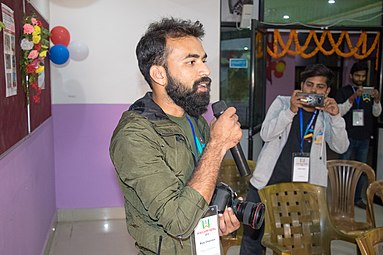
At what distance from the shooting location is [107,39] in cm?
411

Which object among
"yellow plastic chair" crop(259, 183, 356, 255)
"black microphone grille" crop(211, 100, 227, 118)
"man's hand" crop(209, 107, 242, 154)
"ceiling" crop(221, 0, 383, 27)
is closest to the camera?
"man's hand" crop(209, 107, 242, 154)

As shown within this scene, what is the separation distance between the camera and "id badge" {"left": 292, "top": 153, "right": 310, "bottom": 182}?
255 cm

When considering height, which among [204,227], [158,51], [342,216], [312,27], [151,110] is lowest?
[342,216]

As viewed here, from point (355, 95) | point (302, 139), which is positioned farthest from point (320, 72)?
point (355, 95)

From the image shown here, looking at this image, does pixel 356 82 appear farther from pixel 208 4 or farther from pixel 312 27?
pixel 208 4

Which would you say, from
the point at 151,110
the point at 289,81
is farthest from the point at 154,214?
the point at 289,81

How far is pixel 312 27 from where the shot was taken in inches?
198

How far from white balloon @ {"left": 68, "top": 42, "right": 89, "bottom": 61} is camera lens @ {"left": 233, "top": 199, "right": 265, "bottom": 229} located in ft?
9.66

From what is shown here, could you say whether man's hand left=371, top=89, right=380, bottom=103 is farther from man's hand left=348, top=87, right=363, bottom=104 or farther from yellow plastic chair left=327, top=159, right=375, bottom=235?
yellow plastic chair left=327, top=159, right=375, bottom=235

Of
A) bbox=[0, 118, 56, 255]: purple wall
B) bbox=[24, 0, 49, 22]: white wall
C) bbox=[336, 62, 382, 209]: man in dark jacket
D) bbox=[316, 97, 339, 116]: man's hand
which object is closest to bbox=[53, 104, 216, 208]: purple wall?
bbox=[0, 118, 56, 255]: purple wall

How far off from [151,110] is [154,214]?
1.13ft

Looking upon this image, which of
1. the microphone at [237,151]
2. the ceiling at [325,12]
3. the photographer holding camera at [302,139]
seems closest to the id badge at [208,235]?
the microphone at [237,151]

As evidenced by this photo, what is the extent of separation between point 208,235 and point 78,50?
9.97ft

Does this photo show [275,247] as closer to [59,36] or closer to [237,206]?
[237,206]
